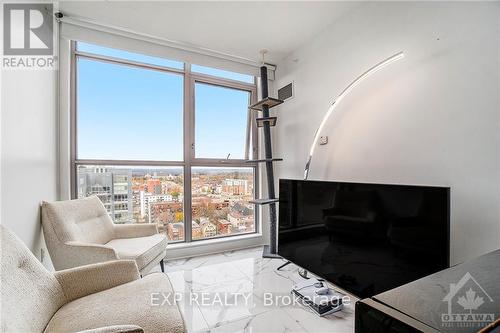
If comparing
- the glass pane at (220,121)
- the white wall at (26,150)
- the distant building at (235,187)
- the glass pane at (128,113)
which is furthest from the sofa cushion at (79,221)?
the distant building at (235,187)

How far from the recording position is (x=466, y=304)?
462 millimetres

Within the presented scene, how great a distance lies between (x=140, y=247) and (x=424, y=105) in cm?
241

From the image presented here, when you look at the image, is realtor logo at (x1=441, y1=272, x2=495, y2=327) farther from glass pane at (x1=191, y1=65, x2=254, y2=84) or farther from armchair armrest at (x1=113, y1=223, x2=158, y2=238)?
glass pane at (x1=191, y1=65, x2=254, y2=84)

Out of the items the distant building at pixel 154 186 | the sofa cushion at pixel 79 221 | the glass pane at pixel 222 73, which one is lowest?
the sofa cushion at pixel 79 221

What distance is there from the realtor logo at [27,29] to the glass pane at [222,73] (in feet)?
4.57

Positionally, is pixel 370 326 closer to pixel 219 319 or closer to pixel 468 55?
pixel 219 319

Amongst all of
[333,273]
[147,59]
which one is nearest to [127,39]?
[147,59]

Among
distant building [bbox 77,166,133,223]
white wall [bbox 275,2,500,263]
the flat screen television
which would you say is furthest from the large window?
the flat screen television

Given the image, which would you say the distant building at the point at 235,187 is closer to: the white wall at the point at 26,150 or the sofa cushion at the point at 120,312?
the white wall at the point at 26,150

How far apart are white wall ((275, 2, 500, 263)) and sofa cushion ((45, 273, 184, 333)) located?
1.70 m

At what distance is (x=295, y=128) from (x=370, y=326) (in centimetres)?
254

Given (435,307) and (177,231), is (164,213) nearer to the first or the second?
(177,231)

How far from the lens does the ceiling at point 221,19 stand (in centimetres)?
210

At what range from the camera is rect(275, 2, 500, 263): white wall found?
4.33 ft
